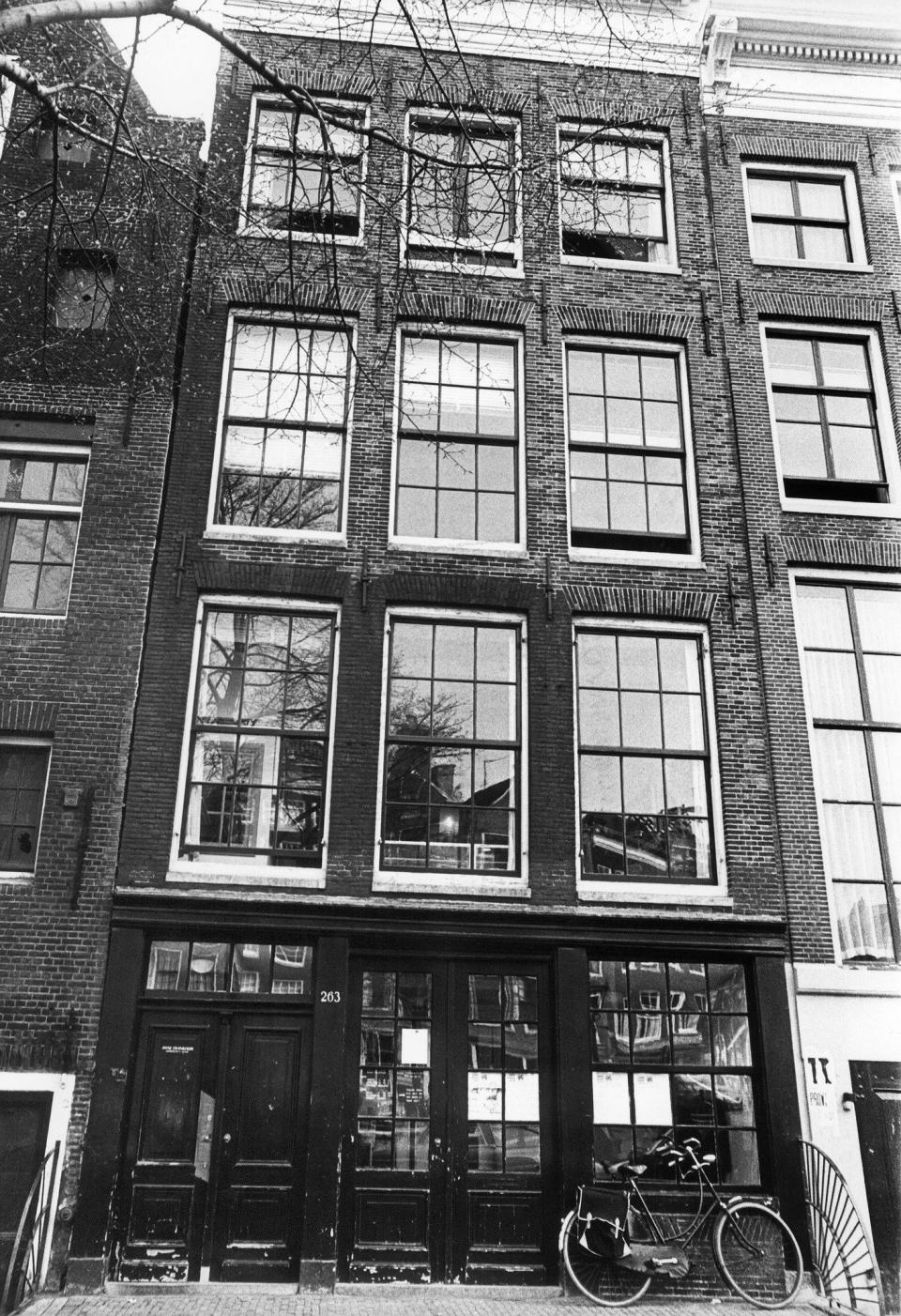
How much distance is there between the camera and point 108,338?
11.4m

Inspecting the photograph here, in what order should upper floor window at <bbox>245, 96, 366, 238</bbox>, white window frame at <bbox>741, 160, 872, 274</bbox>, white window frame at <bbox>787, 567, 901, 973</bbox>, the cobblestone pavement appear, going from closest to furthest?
the cobblestone pavement, white window frame at <bbox>787, 567, 901, 973</bbox>, upper floor window at <bbox>245, 96, 366, 238</bbox>, white window frame at <bbox>741, 160, 872, 274</bbox>

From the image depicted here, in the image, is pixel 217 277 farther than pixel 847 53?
No

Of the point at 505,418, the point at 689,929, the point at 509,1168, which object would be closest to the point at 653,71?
the point at 505,418

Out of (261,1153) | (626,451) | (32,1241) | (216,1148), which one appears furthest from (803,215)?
(32,1241)

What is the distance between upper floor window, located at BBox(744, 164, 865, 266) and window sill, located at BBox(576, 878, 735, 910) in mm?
8447

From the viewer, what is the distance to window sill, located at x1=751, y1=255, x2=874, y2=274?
509 inches

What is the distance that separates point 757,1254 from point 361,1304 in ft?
12.0

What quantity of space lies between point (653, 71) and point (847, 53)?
9.37 feet

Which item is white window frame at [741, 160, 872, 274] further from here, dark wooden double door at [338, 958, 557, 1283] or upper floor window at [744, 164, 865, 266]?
dark wooden double door at [338, 958, 557, 1283]

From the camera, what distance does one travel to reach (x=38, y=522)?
10953 millimetres

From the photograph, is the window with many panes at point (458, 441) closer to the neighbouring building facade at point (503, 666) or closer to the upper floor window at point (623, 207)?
the neighbouring building facade at point (503, 666)

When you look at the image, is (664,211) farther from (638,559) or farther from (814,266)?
(638,559)

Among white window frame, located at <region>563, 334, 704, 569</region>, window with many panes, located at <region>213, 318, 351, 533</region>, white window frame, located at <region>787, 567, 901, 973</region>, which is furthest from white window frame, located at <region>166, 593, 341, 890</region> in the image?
white window frame, located at <region>787, 567, 901, 973</region>

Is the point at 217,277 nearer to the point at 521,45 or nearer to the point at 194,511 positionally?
the point at 194,511
